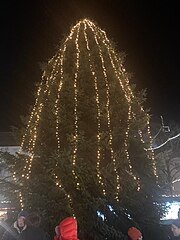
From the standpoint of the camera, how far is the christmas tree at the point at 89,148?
7797 millimetres

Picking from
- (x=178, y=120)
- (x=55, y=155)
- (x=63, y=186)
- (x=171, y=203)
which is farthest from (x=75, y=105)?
(x=178, y=120)

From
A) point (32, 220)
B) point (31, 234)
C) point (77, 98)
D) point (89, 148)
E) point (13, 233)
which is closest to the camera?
point (31, 234)

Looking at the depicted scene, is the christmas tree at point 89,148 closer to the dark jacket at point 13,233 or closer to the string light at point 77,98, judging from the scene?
the string light at point 77,98

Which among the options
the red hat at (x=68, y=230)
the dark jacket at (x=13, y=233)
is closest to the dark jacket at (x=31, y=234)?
the dark jacket at (x=13, y=233)

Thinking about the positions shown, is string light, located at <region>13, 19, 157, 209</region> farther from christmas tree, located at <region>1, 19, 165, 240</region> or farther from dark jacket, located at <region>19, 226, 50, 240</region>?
dark jacket, located at <region>19, 226, 50, 240</region>

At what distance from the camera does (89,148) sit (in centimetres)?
826

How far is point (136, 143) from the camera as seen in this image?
870 centimetres

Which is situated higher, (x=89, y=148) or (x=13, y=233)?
(x=89, y=148)

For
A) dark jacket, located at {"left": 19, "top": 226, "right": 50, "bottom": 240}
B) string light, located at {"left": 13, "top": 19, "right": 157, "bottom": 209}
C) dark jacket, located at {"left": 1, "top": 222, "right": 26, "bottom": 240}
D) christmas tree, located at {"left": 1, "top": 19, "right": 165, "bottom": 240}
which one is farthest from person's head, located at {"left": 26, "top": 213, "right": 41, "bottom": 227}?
string light, located at {"left": 13, "top": 19, "right": 157, "bottom": 209}

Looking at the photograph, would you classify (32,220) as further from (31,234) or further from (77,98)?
(77,98)

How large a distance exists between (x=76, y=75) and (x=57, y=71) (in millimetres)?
589

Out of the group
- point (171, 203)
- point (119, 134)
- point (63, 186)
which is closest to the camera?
point (63, 186)

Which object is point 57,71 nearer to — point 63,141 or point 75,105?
point 75,105

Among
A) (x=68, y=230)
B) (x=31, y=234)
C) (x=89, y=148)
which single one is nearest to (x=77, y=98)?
(x=89, y=148)
